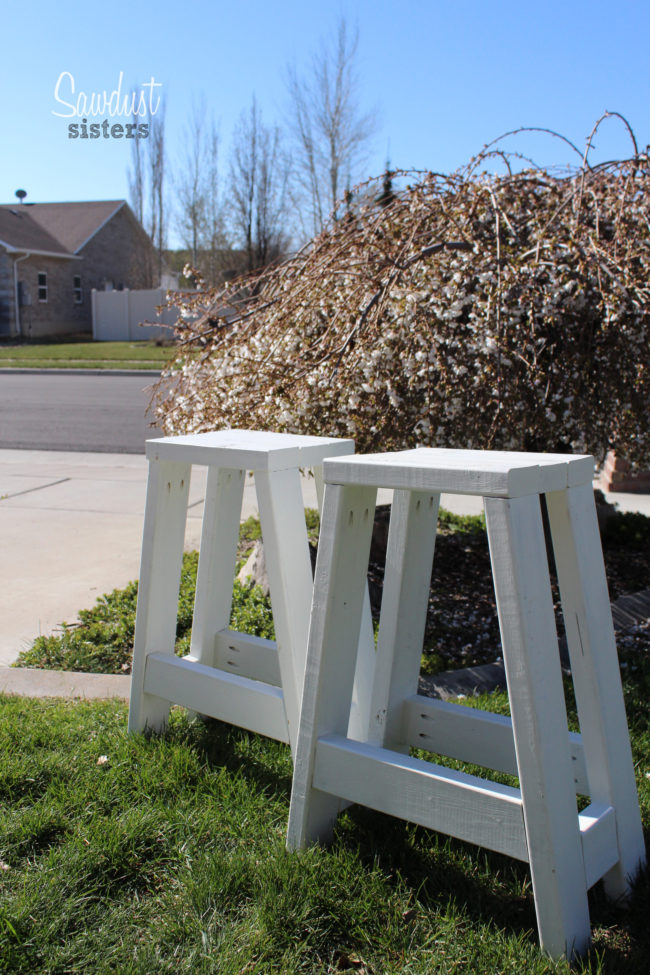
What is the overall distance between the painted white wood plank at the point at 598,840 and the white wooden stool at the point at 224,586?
2.52ft

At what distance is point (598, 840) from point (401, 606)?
771 mm

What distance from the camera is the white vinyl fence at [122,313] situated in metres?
31.3

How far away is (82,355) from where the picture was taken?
80.8ft

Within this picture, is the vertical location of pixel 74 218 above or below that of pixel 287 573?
above

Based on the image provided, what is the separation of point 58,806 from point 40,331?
108 feet

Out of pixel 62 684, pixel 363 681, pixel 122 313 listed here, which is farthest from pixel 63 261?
pixel 363 681

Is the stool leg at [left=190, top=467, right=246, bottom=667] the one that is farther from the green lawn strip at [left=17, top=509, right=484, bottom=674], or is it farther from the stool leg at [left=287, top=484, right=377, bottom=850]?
the green lawn strip at [left=17, top=509, right=484, bottom=674]

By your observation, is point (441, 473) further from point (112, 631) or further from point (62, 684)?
point (112, 631)

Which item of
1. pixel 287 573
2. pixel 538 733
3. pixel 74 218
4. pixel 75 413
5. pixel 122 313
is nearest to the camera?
pixel 538 733

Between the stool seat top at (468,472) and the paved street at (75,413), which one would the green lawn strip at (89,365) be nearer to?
the paved street at (75,413)

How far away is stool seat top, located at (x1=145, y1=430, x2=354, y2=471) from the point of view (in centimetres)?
236

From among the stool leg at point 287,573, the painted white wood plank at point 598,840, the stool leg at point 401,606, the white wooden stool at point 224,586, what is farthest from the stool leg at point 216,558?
the painted white wood plank at point 598,840

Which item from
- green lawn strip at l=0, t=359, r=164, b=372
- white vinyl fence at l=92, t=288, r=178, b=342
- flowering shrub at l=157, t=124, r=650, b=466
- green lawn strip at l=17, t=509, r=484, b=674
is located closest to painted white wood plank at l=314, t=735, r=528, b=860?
green lawn strip at l=17, t=509, r=484, b=674

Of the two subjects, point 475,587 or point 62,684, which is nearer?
point 62,684
